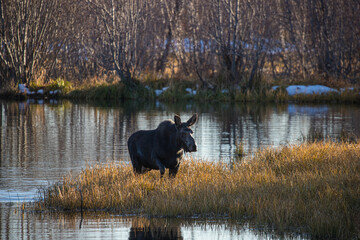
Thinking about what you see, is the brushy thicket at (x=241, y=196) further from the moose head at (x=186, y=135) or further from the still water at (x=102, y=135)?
the moose head at (x=186, y=135)

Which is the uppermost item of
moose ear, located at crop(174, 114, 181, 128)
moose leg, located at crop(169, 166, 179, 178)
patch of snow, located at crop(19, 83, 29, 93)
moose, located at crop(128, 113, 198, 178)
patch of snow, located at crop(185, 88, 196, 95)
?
patch of snow, located at crop(19, 83, 29, 93)

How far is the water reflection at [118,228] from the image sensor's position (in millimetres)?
8633

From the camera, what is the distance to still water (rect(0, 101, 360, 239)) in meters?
9.52

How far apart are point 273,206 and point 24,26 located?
119 feet

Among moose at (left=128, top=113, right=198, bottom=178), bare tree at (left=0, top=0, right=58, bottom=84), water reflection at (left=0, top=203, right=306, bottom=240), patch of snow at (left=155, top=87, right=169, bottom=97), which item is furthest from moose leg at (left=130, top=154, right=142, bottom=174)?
bare tree at (left=0, top=0, right=58, bottom=84)

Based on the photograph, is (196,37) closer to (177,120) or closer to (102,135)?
(102,135)

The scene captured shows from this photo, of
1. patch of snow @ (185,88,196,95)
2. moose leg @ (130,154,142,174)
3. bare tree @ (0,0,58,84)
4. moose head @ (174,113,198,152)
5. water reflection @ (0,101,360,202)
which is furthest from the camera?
bare tree @ (0,0,58,84)

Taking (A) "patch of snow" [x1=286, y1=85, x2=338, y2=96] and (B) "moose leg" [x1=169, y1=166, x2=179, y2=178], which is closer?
(B) "moose leg" [x1=169, y1=166, x2=179, y2=178]

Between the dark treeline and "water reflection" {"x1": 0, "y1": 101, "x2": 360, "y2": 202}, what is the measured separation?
164 inches

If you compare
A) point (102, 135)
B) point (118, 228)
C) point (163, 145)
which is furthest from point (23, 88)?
point (118, 228)

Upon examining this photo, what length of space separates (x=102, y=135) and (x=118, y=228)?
1433 centimetres

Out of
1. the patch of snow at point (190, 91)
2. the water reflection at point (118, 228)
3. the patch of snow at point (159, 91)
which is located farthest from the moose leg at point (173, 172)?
the patch of snow at point (159, 91)

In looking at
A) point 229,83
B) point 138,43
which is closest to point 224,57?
point 229,83

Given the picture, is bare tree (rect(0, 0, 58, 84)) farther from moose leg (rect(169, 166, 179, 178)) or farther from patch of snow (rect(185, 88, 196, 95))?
moose leg (rect(169, 166, 179, 178))
